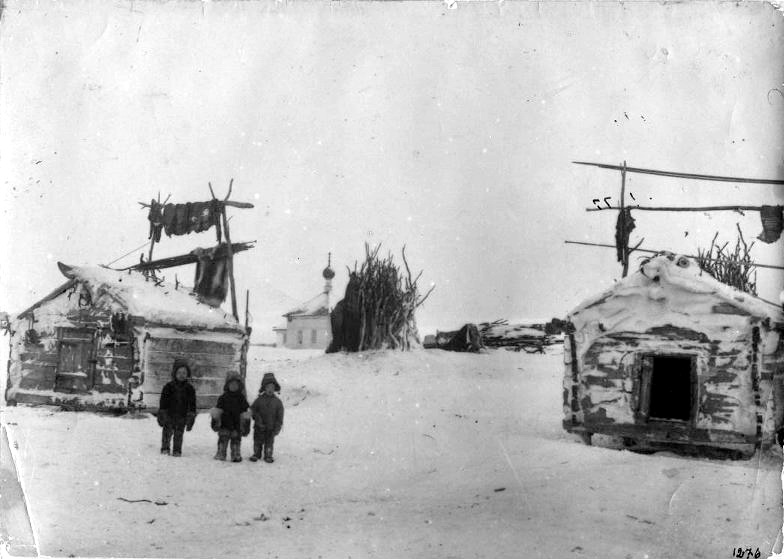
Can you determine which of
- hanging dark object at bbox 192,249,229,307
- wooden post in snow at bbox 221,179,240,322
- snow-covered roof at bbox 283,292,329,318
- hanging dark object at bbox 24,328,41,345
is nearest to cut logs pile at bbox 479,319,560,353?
snow-covered roof at bbox 283,292,329,318

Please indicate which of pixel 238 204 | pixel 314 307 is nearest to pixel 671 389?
pixel 314 307

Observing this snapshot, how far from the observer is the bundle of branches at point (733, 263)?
19.4 feet

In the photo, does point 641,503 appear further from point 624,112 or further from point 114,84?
point 114,84

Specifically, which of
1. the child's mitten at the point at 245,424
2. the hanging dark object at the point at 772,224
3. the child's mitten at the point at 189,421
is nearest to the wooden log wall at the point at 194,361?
the child's mitten at the point at 189,421

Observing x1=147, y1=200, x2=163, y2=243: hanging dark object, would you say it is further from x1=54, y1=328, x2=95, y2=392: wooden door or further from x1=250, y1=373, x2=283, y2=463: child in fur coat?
x1=250, y1=373, x2=283, y2=463: child in fur coat

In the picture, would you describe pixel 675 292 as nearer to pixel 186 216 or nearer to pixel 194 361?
pixel 186 216

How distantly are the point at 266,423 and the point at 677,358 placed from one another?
378 centimetres

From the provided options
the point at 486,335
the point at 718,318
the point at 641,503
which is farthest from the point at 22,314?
the point at 718,318

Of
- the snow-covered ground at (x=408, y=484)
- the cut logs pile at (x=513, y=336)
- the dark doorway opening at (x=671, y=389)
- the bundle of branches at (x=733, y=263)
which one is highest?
the bundle of branches at (x=733, y=263)

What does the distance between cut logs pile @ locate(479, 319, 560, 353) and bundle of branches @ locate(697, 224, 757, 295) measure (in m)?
1.50

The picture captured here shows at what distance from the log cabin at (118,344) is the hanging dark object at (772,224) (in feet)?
Result: 15.8

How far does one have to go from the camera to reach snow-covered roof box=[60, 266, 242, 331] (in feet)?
21.6

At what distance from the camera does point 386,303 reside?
641 cm

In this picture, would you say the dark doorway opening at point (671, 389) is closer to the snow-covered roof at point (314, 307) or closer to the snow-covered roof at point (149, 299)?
the snow-covered roof at point (314, 307)
